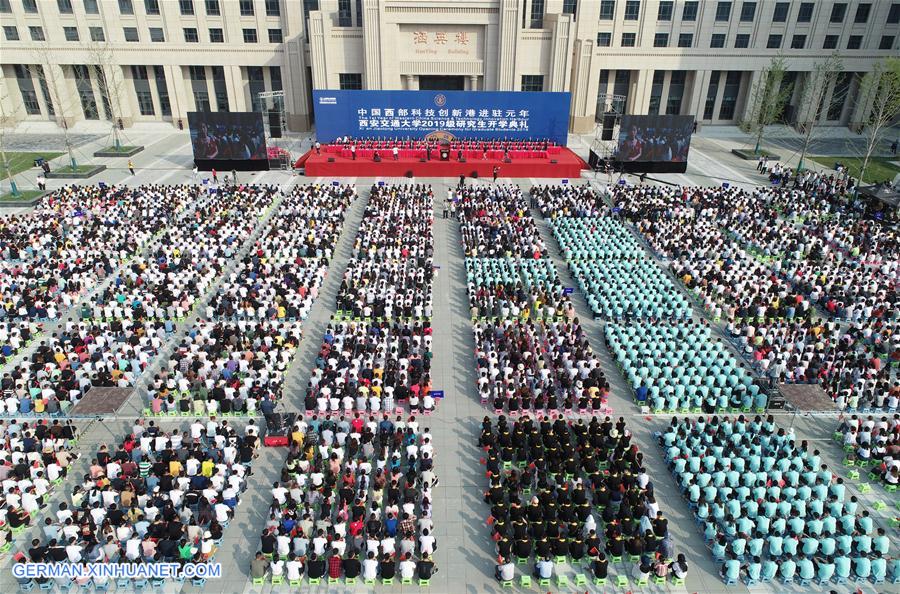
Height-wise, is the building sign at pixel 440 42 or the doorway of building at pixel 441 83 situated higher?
the building sign at pixel 440 42

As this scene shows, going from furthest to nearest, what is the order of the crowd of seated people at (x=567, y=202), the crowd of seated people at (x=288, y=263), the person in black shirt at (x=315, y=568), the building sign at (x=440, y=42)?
1. the building sign at (x=440, y=42)
2. the crowd of seated people at (x=567, y=202)
3. the crowd of seated people at (x=288, y=263)
4. the person in black shirt at (x=315, y=568)

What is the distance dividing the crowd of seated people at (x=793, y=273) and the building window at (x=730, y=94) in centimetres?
2743

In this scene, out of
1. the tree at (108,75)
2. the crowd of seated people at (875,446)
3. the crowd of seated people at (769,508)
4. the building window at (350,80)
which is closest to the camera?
the crowd of seated people at (769,508)

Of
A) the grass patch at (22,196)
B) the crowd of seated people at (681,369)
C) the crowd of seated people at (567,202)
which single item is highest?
the crowd of seated people at (567,202)

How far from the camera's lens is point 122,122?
6631cm

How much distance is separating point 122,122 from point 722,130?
69171 millimetres

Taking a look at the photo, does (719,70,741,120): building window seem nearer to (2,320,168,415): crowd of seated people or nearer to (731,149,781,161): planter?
(731,149,781,161): planter

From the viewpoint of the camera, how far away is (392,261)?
31453 mm

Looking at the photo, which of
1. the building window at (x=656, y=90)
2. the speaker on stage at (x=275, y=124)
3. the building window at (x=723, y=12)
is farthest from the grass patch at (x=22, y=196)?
the building window at (x=723, y=12)

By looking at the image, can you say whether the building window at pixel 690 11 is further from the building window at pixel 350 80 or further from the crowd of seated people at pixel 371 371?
the crowd of seated people at pixel 371 371

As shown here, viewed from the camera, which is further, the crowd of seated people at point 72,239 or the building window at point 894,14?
the building window at point 894,14

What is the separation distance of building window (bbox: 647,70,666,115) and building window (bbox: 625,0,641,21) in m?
7.10

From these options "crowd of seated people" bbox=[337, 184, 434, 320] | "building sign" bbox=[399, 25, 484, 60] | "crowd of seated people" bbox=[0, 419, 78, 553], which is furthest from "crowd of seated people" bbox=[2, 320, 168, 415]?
"building sign" bbox=[399, 25, 484, 60]

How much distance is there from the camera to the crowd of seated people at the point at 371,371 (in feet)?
67.2
